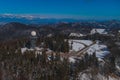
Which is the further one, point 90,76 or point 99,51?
point 99,51

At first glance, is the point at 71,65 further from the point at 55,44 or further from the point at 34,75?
the point at 55,44

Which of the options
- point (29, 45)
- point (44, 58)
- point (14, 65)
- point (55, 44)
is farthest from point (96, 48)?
point (14, 65)

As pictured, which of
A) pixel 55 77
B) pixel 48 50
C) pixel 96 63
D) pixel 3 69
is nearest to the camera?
pixel 55 77

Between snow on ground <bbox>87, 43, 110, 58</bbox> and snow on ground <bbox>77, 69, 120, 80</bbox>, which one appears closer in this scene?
snow on ground <bbox>77, 69, 120, 80</bbox>

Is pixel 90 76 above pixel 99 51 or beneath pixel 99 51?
above

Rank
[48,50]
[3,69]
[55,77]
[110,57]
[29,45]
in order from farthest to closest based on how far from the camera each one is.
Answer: [29,45] → [48,50] → [110,57] → [3,69] → [55,77]

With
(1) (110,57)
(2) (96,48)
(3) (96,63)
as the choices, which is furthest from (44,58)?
(2) (96,48)

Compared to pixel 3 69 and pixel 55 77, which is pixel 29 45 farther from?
pixel 55 77

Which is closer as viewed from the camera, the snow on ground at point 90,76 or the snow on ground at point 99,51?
the snow on ground at point 90,76

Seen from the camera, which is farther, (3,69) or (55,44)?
(55,44)
